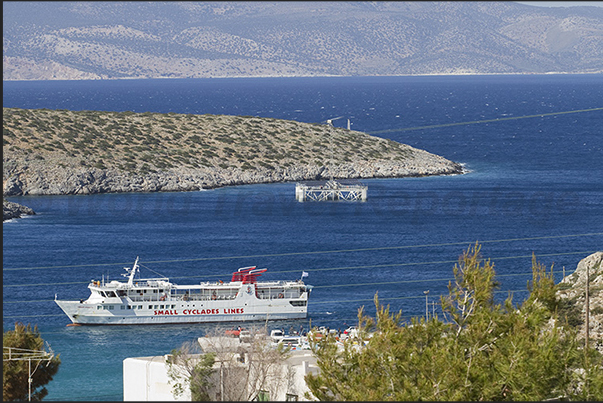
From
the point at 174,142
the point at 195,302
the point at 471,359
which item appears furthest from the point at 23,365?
the point at 174,142

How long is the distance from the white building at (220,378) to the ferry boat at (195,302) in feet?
71.7

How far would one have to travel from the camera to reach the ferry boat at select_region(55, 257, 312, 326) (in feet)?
193

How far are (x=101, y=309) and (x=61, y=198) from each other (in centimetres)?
4556

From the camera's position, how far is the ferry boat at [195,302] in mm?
58844

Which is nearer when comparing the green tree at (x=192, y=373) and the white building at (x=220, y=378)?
the green tree at (x=192, y=373)

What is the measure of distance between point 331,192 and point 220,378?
72.2 m

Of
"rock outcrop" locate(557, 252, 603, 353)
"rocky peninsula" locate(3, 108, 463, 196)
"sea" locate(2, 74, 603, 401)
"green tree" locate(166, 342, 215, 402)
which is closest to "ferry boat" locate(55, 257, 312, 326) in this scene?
"sea" locate(2, 74, 603, 401)

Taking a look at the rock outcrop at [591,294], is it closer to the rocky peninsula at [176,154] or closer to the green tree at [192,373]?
the green tree at [192,373]

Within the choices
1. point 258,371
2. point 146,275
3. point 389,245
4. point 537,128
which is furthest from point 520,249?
point 537,128

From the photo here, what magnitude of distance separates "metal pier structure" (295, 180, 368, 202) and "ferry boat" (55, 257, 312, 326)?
3989 centimetres

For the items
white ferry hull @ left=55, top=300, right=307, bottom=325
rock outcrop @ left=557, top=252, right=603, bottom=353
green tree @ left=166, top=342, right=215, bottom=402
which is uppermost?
rock outcrop @ left=557, top=252, right=603, bottom=353

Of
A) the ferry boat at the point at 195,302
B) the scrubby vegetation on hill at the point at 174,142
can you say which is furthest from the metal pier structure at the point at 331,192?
the ferry boat at the point at 195,302

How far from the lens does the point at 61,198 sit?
10188 cm

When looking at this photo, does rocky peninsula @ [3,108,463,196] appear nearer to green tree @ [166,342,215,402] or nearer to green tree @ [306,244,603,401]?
green tree @ [166,342,215,402]
